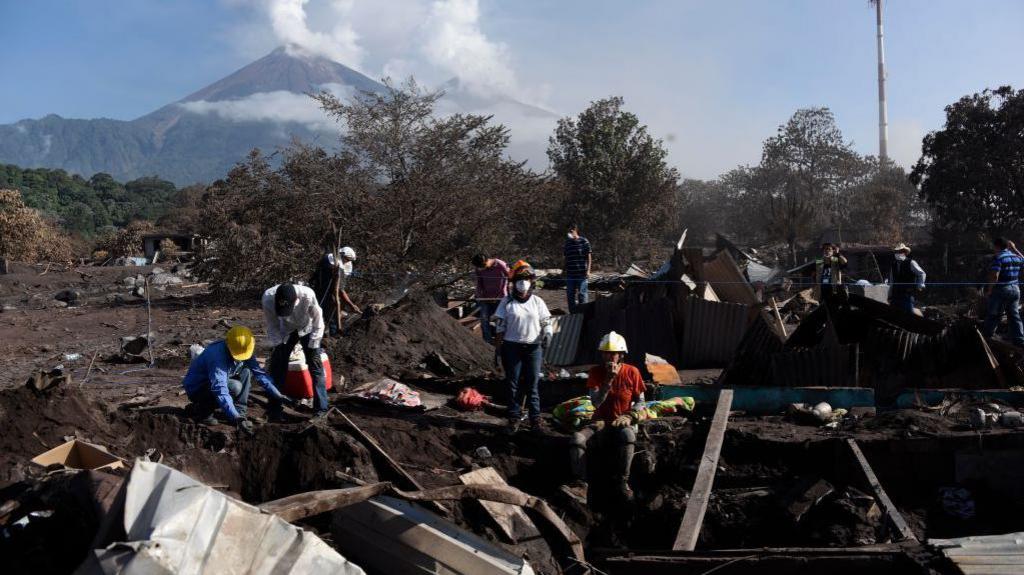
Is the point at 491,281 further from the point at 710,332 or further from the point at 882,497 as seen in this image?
the point at 882,497

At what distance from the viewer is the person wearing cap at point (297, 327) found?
6684 millimetres

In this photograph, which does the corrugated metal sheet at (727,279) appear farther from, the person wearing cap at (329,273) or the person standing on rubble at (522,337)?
the person standing on rubble at (522,337)

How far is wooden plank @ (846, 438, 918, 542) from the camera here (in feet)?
17.1

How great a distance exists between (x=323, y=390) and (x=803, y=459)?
13.1 feet

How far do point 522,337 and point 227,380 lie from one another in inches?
93.2

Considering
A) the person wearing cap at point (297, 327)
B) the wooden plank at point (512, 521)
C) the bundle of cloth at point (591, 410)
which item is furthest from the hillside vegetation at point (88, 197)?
the wooden plank at point (512, 521)

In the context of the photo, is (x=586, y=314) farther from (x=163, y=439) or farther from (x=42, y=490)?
(x=42, y=490)

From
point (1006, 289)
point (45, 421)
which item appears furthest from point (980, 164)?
point (45, 421)

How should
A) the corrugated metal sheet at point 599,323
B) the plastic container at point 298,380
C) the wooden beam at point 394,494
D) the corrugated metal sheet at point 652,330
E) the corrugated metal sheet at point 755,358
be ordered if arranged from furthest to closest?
the corrugated metal sheet at point 599,323, the corrugated metal sheet at point 652,330, the corrugated metal sheet at point 755,358, the plastic container at point 298,380, the wooden beam at point 394,494

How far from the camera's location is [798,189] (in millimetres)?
44031

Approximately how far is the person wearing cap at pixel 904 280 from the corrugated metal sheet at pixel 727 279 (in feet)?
6.85

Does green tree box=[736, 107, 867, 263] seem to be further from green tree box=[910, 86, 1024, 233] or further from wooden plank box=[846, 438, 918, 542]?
wooden plank box=[846, 438, 918, 542]

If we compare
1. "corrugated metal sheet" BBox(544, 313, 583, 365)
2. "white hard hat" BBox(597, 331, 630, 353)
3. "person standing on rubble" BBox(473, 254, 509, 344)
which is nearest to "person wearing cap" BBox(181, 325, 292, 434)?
"white hard hat" BBox(597, 331, 630, 353)

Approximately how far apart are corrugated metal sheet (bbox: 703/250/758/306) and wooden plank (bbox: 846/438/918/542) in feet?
19.6
